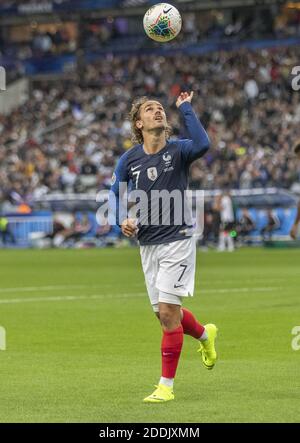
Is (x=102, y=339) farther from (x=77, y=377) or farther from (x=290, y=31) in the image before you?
(x=290, y=31)

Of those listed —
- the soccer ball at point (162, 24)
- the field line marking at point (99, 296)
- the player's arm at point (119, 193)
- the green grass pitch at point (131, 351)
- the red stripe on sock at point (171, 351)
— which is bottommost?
the field line marking at point (99, 296)

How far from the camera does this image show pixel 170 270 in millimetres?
10320

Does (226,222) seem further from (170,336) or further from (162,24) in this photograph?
(170,336)

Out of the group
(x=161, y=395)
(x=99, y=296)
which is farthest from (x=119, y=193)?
(x=99, y=296)

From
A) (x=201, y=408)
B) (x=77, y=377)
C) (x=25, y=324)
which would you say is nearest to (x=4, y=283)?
(x=25, y=324)

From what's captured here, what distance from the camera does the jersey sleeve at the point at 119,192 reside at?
1070 centimetres

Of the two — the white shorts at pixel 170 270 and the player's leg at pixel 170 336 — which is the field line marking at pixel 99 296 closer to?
the white shorts at pixel 170 270

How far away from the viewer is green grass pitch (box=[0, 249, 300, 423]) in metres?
9.48

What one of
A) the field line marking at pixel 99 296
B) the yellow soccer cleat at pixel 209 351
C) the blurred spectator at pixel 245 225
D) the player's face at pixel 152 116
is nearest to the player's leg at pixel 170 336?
the yellow soccer cleat at pixel 209 351

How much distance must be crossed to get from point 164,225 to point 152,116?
0.98 meters

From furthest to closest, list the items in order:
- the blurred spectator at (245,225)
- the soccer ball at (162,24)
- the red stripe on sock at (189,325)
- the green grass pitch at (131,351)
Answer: the blurred spectator at (245,225) → the soccer ball at (162,24) → the red stripe on sock at (189,325) → the green grass pitch at (131,351)

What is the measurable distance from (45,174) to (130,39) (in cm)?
1169

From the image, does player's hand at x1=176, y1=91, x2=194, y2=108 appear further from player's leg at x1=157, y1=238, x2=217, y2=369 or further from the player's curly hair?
player's leg at x1=157, y1=238, x2=217, y2=369

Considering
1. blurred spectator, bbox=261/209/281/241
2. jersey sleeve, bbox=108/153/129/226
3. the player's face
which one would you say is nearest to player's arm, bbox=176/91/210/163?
the player's face
